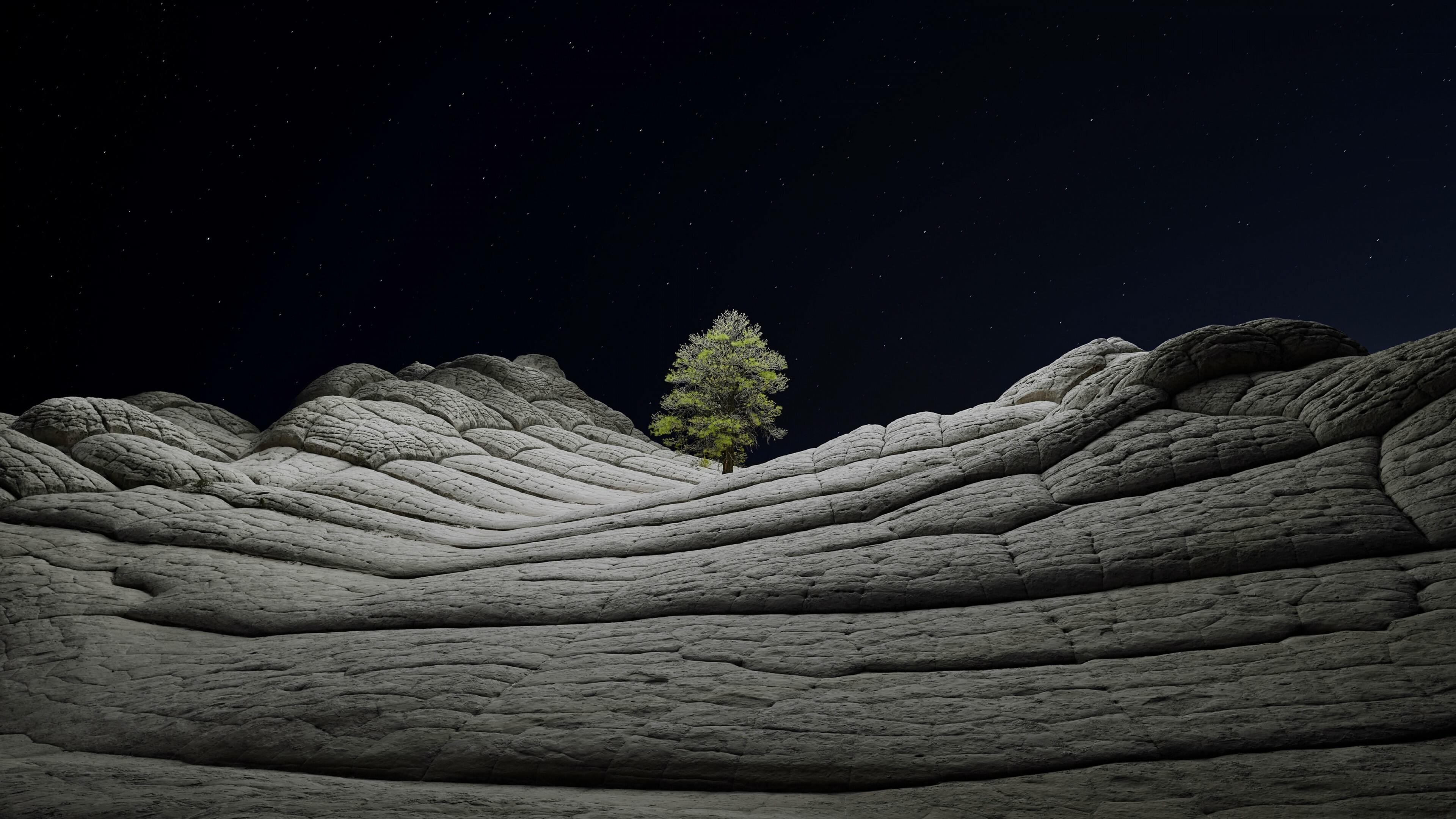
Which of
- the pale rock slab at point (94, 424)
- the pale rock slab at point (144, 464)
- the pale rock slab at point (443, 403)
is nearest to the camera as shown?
the pale rock slab at point (144, 464)

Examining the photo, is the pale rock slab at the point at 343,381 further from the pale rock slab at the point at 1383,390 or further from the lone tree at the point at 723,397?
the pale rock slab at the point at 1383,390

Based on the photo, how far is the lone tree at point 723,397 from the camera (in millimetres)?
30297

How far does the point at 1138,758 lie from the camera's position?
539 centimetres

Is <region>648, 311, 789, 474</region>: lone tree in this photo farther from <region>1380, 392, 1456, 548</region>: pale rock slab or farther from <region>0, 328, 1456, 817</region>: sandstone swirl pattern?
<region>1380, 392, 1456, 548</region>: pale rock slab

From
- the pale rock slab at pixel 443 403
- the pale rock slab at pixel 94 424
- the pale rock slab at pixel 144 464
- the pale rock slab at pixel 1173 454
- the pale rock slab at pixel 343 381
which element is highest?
the pale rock slab at pixel 343 381

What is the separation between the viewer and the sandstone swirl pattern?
18.2ft

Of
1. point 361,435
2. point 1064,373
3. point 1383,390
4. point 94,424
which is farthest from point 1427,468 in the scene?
point 94,424

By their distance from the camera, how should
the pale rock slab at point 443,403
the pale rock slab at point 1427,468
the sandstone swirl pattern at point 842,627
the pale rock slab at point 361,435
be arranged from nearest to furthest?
the sandstone swirl pattern at point 842,627
the pale rock slab at point 1427,468
the pale rock slab at point 361,435
the pale rock slab at point 443,403

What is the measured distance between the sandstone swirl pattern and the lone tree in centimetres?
1417

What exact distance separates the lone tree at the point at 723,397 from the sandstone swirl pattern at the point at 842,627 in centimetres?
1417

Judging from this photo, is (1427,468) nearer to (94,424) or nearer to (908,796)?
(908,796)

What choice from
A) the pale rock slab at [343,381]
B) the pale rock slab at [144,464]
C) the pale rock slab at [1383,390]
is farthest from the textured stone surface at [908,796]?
the pale rock slab at [343,381]

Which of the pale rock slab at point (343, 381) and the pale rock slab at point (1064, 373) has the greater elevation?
the pale rock slab at point (343, 381)

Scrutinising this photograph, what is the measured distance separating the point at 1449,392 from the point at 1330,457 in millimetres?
1614
